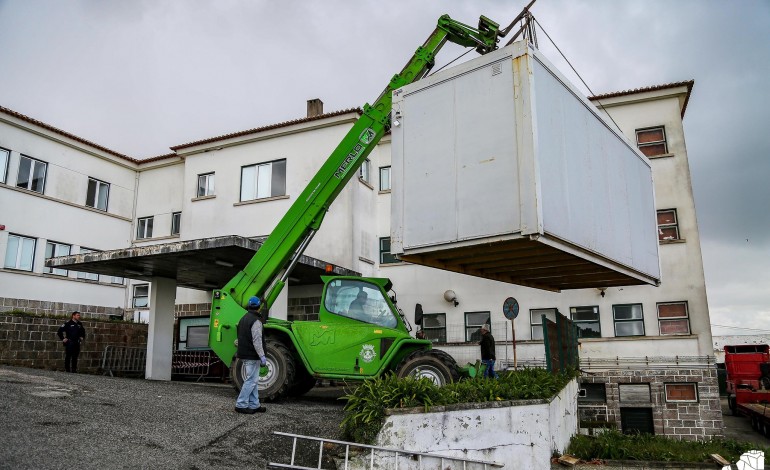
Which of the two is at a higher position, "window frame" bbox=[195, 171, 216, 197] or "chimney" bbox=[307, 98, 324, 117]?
"chimney" bbox=[307, 98, 324, 117]

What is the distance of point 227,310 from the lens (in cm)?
1204

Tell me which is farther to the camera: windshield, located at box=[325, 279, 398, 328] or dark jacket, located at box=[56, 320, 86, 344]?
dark jacket, located at box=[56, 320, 86, 344]

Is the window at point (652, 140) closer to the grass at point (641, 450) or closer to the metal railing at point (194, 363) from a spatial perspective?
the grass at point (641, 450)

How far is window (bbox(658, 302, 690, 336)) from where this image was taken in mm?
18719

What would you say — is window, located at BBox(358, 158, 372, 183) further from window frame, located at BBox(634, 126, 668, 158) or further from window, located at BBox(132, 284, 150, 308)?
window, located at BBox(132, 284, 150, 308)

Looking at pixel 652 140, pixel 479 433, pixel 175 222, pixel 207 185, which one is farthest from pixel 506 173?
pixel 175 222

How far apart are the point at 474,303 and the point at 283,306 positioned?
672 cm

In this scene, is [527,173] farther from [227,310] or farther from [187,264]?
[187,264]

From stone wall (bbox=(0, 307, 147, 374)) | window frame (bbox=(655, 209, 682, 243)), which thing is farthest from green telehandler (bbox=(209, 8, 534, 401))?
window frame (bbox=(655, 209, 682, 243))

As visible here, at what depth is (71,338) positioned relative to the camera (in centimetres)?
1692

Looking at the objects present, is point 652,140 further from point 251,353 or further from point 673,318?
point 251,353

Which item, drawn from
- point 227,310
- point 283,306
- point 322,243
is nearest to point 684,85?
point 322,243

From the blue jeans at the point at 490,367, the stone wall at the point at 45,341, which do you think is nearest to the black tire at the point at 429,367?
the blue jeans at the point at 490,367

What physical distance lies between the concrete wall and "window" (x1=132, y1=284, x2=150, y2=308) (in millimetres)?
19584
